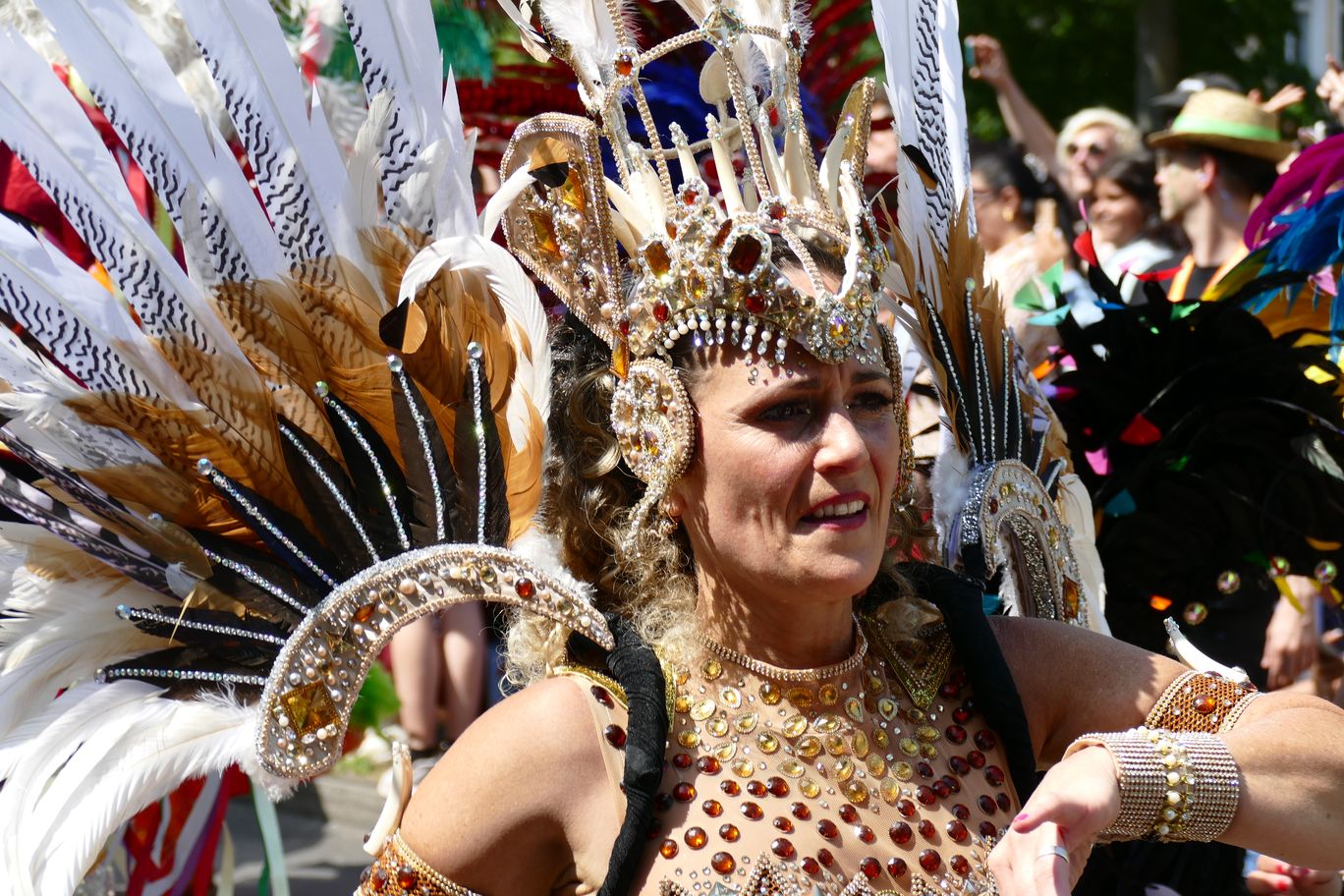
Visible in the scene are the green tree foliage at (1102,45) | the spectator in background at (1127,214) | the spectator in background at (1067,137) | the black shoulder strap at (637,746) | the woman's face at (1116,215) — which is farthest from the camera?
the green tree foliage at (1102,45)

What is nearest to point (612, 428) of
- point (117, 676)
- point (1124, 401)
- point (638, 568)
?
point (638, 568)

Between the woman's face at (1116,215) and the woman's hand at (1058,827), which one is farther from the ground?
the woman's hand at (1058,827)

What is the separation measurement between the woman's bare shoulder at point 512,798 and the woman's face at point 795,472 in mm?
324

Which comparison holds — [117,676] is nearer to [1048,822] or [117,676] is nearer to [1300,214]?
[1048,822]

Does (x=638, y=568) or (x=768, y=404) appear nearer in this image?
(x=768, y=404)

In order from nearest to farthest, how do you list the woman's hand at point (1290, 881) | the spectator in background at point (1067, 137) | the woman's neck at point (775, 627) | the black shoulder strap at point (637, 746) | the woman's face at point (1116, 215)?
the black shoulder strap at point (637, 746)
the woman's neck at point (775, 627)
the woman's hand at point (1290, 881)
the woman's face at point (1116, 215)
the spectator in background at point (1067, 137)

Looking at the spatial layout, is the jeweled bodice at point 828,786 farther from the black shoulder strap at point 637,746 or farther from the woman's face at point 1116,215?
the woman's face at point 1116,215

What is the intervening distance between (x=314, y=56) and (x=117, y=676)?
6.64 feet

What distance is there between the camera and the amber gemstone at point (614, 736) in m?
2.07

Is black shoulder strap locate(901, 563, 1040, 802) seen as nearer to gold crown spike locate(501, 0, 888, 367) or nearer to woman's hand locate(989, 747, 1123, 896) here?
woman's hand locate(989, 747, 1123, 896)

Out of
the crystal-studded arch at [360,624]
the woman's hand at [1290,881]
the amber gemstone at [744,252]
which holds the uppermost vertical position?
the amber gemstone at [744,252]

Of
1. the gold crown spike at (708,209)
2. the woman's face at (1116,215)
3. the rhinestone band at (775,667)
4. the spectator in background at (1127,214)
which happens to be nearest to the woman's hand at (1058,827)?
the rhinestone band at (775,667)

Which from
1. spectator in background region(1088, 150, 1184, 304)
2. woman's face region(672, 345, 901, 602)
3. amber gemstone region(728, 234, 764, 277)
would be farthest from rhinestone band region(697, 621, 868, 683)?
spectator in background region(1088, 150, 1184, 304)

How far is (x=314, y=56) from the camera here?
3791 millimetres
